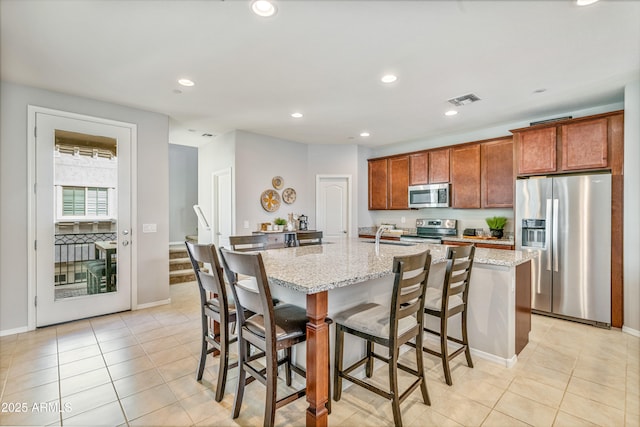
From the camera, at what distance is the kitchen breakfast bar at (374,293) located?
167 cm

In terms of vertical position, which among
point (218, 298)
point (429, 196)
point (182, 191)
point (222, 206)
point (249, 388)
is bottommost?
point (249, 388)

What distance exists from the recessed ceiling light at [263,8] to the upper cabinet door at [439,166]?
13.2 feet

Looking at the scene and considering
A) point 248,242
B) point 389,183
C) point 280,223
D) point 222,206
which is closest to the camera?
point 248,242

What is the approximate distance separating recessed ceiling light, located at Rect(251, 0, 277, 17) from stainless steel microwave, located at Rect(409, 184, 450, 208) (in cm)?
407

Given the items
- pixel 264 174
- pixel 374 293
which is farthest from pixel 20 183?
pixel 374 293

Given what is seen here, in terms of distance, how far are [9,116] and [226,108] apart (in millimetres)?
2232

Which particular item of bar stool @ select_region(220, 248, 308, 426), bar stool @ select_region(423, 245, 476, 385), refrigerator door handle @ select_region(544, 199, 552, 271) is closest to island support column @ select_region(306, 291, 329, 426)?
bar stool @ select_region(220, 248, 308, 426)

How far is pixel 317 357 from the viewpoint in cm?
165

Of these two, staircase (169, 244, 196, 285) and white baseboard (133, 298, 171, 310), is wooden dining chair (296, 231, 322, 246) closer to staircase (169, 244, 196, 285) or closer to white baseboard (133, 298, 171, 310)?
white baseboard (133, 298, 171, 310)

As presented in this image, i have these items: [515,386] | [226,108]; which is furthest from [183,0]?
[515,386]

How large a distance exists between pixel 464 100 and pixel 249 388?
379 cm

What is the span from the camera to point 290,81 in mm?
3141

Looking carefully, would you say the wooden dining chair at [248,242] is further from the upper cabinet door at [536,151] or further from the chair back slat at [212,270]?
the upper cabinet door at [536,151]

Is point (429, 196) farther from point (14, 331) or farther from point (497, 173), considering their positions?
point (14, 331)
